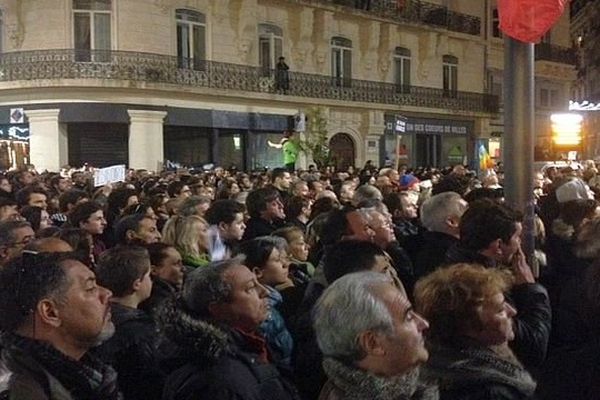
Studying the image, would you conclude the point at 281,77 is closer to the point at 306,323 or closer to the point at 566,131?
the point at 566,131

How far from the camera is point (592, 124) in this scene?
49219mm

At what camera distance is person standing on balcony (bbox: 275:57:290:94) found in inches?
1036

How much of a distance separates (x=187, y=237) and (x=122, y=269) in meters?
1.57

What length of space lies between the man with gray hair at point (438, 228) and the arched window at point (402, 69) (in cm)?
2633

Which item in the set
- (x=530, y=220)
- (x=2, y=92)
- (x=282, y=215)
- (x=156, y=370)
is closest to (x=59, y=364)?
(x=156, y=370)

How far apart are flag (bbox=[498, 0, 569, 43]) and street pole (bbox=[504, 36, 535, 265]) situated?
10 centimetres

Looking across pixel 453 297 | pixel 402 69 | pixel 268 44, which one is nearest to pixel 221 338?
pixel 453 297

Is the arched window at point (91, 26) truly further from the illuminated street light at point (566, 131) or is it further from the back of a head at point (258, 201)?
the back of a head at point (258, 201)

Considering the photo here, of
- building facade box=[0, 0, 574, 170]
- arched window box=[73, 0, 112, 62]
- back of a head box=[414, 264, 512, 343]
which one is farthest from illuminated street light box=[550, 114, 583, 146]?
back of a head box=[414, 264, 512, 343]

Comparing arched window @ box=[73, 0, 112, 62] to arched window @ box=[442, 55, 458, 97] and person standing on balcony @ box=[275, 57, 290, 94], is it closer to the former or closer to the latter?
person standing on balcony @ box=[275, 57, 290, 94]

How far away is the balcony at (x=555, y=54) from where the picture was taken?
39094 millimetres

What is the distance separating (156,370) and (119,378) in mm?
192

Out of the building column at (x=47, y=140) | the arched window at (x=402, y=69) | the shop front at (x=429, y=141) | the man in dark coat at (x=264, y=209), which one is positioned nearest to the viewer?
the man in dark coat at (x=264, y=209)

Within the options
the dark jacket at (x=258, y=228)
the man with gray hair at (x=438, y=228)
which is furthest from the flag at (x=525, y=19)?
the dark jacket at (x=258, y=228)
